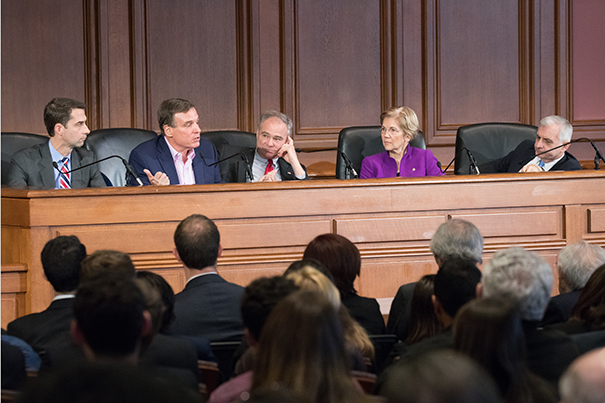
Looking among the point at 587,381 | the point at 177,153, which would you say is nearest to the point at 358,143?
the point at 177,153

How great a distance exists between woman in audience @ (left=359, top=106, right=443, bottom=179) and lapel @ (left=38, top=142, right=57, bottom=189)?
70.7 inches

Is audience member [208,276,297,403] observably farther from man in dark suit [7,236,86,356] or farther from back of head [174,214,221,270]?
back of head [174,214,221,270]

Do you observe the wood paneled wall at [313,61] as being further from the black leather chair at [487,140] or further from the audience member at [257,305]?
the audience member at [257,305]

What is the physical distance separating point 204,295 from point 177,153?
214 centimetres

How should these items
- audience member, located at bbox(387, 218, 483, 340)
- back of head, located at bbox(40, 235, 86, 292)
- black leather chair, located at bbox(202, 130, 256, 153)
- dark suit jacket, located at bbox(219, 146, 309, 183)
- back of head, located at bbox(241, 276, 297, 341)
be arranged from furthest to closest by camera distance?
black leather chair, located at bbox(202, 130, 256, 153), dark suit jacket, located at bbox(219, 146, 309, 183), audience member, located at bbox(387, 218, 483, 340), back of head, located at bbox(40, 235, 86, 292), back of head, located at bbox(241, 276, 297, 341)

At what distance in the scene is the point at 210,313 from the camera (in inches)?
86.2

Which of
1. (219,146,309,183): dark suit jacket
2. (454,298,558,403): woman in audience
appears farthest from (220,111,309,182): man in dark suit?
(454,298,558,403): woman in audience

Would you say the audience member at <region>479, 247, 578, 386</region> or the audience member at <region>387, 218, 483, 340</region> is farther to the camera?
the audience member at <region>387, 218, 483, 340</region>

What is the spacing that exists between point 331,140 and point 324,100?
0.31 metres

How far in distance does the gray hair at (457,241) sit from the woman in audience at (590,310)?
516 millimetres

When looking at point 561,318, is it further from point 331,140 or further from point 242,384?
point 331,140

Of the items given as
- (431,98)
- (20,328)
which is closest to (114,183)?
(20,328)

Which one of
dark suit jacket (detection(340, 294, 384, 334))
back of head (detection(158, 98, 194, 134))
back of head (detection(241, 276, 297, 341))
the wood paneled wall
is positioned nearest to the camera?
back of head (detection(241, 276, 297, 341))

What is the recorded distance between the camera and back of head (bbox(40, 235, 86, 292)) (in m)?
2.14
